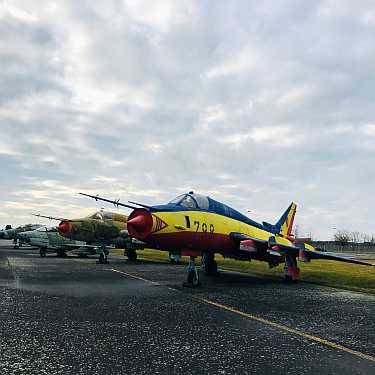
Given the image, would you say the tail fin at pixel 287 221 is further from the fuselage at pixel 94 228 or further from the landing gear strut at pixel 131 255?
the landing gear strut at pixel 131 255

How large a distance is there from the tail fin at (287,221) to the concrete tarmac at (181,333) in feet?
34.5

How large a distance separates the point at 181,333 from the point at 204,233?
25.0ft

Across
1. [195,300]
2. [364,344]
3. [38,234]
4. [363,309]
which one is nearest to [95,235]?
[38,234]

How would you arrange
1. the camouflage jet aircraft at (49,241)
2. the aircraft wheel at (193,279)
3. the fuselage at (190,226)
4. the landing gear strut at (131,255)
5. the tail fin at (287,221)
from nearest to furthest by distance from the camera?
the fuselage at (190,226) → the aircraft wheel at (193,279) → the tail fin at (287,221) → the landing gear strut at (131,255) → the camouflage jet aircraft at (49,241)

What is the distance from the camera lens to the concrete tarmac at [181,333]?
471 cm

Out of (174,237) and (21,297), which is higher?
(174,237)

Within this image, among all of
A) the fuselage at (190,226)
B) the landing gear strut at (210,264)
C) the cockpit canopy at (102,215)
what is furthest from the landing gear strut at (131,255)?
the fuselage at (190,226)

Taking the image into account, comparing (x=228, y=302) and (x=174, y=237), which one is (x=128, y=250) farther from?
(x=228, y=302)

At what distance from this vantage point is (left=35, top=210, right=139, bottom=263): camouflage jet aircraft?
26016 mm

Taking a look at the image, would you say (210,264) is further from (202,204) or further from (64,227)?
(64,227)

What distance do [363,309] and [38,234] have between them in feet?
101

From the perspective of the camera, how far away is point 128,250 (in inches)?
1142

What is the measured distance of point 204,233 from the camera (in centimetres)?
1402

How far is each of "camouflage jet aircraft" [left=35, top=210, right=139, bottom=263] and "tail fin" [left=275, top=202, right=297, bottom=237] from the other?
10.5 m
